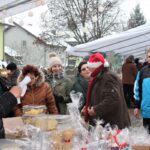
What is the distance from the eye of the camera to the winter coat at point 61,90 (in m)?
5.14

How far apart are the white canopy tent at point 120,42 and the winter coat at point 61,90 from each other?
4.08m

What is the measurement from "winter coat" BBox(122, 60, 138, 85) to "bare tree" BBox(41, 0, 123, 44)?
10820mm

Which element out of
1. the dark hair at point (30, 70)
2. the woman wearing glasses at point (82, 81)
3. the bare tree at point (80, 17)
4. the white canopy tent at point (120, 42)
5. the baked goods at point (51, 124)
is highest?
the bare tree at point (80, 17)

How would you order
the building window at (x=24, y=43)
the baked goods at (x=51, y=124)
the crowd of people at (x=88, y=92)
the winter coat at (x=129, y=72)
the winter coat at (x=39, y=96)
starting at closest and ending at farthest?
the baked goods at (x=51, y=124)
the crowd of people at (x=88, y=92)
the winter coat at (x=39, y=96)
the winter coat at (x=129, y=72)
the building window at (x=24, y=43)

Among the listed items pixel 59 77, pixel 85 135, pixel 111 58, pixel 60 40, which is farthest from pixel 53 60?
pixel 60 40

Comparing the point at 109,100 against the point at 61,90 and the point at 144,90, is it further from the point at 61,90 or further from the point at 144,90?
the point at 61,90

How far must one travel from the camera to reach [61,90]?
17.2 feet

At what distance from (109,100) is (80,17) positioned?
20.9m

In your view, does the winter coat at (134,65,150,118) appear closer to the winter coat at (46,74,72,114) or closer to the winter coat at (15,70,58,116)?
the winter coat at (46,74,72,114)

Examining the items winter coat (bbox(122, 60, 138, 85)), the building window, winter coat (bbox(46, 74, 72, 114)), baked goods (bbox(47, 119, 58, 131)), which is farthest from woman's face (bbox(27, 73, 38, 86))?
the building window

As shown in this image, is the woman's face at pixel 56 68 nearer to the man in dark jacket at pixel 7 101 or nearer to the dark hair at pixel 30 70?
the dark hair at pixel 30 70

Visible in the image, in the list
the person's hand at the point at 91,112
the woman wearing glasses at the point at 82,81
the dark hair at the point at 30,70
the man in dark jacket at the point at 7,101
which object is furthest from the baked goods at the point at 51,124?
the woman wearing glasses at the point at 82,81

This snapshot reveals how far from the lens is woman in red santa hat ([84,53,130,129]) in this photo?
154 inches

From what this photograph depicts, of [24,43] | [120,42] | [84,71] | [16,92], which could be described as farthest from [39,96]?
[24,43]
